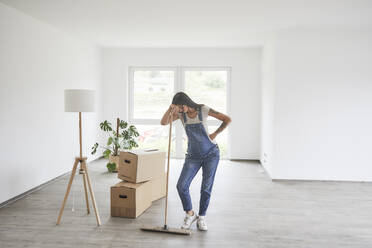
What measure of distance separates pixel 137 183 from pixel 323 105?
3.39 meters

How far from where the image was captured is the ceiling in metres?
3.76

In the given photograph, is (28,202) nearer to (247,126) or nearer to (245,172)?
(245,172)

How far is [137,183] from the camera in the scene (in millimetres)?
3619

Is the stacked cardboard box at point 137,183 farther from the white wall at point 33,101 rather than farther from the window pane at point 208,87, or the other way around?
the window pane at point 208,87

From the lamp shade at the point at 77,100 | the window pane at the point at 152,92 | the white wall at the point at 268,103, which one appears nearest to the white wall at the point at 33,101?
the lamp shade at the point at 77,100

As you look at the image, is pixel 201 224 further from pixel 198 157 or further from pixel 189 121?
pixel 189 121

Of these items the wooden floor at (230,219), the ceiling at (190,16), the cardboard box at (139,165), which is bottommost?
the wooden floor at (230,219)

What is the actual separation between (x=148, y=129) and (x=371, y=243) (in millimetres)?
5165

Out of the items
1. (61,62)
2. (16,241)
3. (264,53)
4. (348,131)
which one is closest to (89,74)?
(61,62)

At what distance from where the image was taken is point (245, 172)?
5863 millimetres

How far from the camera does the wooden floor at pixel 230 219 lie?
287cm

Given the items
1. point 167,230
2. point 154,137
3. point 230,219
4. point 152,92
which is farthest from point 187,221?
point 152,92

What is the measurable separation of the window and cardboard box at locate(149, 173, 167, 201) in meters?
3.00

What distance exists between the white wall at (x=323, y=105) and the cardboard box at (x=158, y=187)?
209 centimetres
